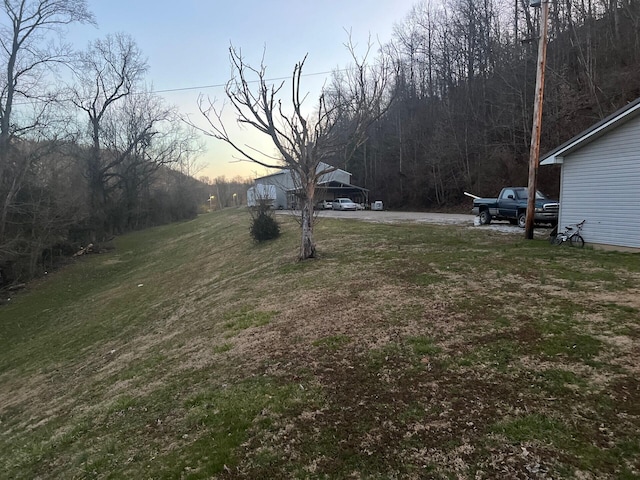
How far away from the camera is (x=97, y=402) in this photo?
5770 mm

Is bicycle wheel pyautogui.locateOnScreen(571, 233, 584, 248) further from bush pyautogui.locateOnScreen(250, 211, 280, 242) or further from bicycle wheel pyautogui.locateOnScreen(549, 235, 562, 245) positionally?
bush pyautogui.locateOnScreen(250, 211, 280, 242)

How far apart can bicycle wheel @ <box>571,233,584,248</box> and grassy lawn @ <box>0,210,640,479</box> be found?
81 centimetres

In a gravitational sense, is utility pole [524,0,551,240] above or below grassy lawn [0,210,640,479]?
above

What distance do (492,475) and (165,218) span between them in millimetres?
57746

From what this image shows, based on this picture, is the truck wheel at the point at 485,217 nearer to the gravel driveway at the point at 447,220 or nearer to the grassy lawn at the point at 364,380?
the gravel driveway at the point at 447,220

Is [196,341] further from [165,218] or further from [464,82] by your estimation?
[165,218]

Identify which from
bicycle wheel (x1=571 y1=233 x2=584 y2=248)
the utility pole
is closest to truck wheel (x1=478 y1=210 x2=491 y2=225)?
the utility pole

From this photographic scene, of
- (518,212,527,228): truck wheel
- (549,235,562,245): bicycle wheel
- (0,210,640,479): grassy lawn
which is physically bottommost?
(0,210,640,479): grassy lawn

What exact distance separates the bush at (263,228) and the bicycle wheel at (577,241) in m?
11.6

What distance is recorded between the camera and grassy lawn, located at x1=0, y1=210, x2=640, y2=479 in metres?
3.24

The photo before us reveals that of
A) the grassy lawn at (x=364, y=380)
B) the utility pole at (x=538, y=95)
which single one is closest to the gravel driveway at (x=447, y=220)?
the utility pole at (x=538, y=95)

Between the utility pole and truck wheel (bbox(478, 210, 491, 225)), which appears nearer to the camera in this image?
the utility pole

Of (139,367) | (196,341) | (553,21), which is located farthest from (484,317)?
(553,21)

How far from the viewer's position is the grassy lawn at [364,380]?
10.6 feet
